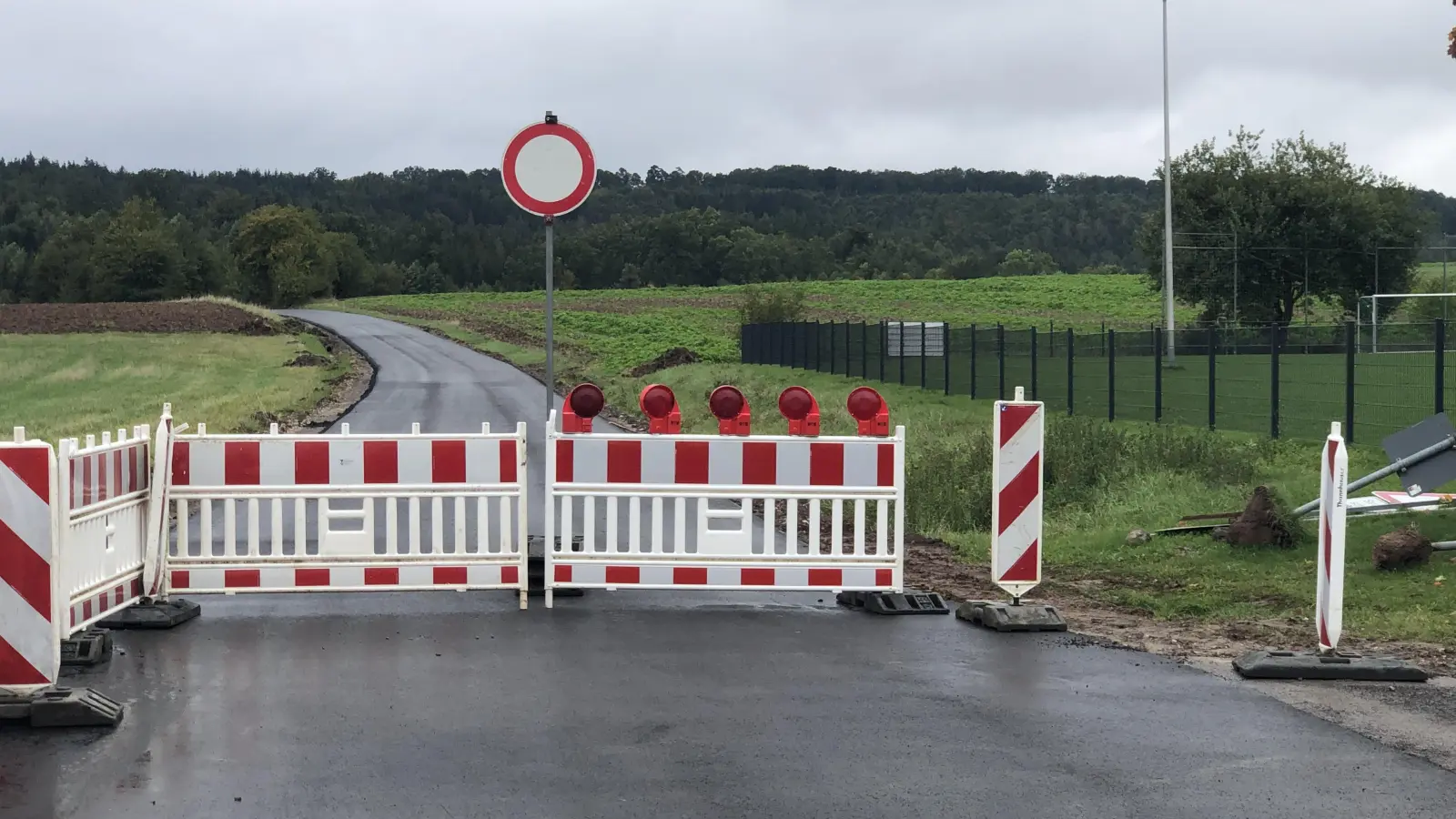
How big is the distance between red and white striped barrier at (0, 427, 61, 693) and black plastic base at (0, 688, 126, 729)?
22cm

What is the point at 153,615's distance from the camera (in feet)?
28.9

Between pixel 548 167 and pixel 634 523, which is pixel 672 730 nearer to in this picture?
pixel 634 523

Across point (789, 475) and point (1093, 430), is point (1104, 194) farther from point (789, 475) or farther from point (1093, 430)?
point (789, 475)

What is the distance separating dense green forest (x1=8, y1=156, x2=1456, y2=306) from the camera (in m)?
138

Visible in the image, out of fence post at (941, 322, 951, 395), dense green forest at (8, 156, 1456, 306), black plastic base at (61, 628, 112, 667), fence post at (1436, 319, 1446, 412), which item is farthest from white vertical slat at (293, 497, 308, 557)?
dense green forest at (8, 156, 1456, 306)

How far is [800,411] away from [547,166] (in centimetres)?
273

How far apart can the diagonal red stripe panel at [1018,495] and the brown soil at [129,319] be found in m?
63.4

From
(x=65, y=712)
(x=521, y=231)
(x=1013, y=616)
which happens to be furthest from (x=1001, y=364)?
(x=521, y=231)

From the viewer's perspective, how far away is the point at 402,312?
93.5m

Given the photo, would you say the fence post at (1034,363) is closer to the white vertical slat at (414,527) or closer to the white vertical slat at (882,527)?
the white vertical slat at (882,527)

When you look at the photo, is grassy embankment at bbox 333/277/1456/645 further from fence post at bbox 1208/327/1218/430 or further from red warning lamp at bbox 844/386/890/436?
red warning lamp at bbox 844/386/890/436

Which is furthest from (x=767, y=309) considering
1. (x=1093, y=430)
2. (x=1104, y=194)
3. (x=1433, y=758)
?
(x=1104, y=194)

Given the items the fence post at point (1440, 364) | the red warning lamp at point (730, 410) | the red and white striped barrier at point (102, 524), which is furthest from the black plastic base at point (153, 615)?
the fence post at point (1440, 364)

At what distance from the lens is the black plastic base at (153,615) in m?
8.76
